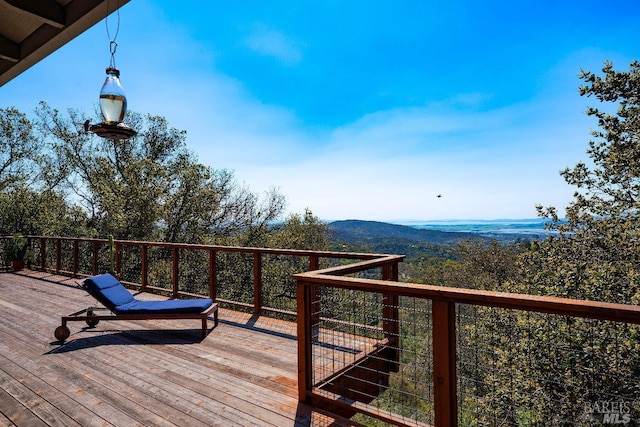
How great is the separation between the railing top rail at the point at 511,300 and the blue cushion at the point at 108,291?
3285mm

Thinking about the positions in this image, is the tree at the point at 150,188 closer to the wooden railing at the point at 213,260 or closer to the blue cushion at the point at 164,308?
the wooden railing at the point at 213,260

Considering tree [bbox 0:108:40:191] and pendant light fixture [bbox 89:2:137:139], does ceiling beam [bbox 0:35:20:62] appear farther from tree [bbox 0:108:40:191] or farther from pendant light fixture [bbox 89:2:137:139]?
tree [bbox 0:108:40:191]

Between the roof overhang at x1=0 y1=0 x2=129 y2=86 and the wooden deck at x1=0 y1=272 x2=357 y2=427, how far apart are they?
8.67 feet

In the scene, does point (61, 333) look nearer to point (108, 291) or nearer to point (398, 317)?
point (108, 291)

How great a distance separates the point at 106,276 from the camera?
4.75 metres

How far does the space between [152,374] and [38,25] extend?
2.90 meters

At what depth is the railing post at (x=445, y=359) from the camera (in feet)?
6.47

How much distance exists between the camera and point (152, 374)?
10.4 feet

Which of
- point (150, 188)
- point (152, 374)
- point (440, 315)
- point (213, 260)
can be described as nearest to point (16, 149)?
point (150, 188)

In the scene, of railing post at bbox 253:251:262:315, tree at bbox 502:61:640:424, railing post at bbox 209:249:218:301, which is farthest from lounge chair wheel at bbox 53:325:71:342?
tree at bbox 502:61:640:424

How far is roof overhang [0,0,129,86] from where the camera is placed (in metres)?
2.21

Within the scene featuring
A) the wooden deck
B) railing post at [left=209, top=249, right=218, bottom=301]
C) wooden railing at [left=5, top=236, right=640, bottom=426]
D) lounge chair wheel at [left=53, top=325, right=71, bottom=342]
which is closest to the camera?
wooden railing at [left=5, top=236, right=640, bottom=426]

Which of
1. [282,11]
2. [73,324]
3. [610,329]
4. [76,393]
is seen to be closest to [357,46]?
[282,11]

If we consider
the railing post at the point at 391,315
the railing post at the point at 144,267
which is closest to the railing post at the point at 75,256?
the railing post at the point at 144,267
